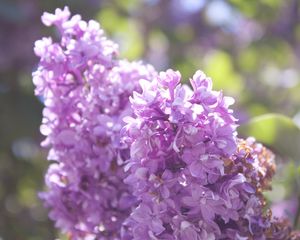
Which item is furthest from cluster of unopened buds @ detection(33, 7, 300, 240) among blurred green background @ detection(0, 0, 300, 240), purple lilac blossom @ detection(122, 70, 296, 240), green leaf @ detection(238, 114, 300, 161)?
blurred green background @ detection(0, 0, 300, 240)

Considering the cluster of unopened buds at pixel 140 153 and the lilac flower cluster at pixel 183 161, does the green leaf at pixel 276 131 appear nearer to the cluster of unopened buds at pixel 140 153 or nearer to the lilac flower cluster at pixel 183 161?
the cluster of unopened buds at pixel 140 153

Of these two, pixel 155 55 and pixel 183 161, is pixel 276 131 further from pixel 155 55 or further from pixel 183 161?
pixel 155 55

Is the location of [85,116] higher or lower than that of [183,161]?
higher

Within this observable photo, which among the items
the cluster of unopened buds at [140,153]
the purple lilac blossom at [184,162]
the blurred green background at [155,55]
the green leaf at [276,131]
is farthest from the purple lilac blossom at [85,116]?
the blurred green background at [155,55]

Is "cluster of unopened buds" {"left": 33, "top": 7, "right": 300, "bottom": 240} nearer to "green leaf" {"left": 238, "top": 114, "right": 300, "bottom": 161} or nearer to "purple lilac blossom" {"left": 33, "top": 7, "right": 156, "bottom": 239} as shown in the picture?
"purple lilac blossom" {"left": 33, "top": 7, "right": 156, "bottom": 239}

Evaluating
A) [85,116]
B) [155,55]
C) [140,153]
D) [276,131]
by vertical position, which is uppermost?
[155,55]

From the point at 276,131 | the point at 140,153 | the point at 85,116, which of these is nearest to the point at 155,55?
the point at 276,131

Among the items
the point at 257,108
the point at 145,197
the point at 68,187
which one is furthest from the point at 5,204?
the point at 145,197
